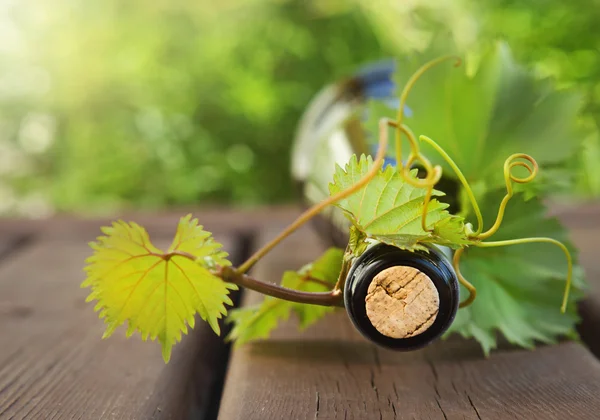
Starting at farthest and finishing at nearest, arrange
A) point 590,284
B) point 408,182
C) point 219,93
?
point 219,93 < point 590,284 < point 408,182

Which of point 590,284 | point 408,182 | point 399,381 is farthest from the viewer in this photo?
point 590,284

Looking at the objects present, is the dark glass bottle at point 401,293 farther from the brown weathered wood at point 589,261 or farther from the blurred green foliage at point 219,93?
the blurred green foliage at point 219,93

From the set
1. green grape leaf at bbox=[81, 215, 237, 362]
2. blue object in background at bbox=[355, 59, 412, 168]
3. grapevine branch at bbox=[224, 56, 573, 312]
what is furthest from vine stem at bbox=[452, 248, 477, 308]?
blue object in background at bbox=[355, 59, 412, 168]

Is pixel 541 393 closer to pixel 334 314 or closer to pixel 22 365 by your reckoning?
pixel 334 314

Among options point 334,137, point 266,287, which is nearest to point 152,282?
point 266,287

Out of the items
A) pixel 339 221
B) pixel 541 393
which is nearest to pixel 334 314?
pixel 339 221

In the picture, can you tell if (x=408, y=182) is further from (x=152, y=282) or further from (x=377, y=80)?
(x=377, y=80)
